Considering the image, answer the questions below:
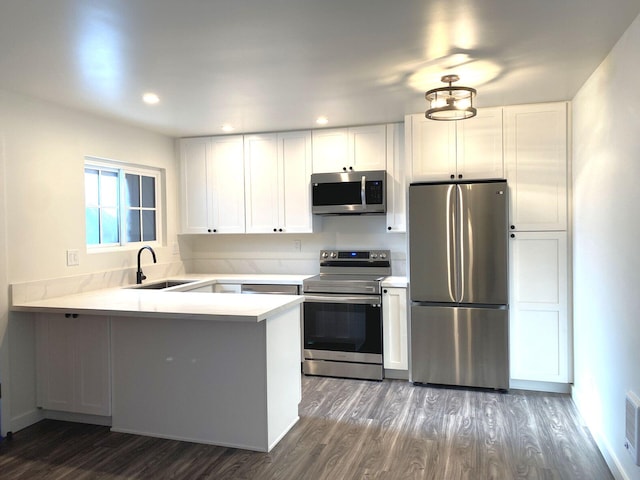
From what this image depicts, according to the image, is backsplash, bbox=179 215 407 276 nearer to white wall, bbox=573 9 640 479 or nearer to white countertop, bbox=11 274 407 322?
white countertop, bbox=11 274 407 322

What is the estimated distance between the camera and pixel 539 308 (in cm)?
377

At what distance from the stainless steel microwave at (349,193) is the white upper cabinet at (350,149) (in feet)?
0.38

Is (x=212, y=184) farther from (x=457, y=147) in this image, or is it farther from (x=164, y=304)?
(x=457, y=147)

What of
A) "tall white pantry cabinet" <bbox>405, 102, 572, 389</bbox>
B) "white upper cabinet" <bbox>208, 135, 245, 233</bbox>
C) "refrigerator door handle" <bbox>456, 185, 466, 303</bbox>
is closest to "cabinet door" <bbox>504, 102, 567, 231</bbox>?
"tall white pantry cabinet" <bbox>405, 102, 572, 389</bbox>

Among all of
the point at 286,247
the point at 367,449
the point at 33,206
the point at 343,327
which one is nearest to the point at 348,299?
the point at 343,327

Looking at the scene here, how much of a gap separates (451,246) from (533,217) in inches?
25.9

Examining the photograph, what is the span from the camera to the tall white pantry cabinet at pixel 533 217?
3.71 meters

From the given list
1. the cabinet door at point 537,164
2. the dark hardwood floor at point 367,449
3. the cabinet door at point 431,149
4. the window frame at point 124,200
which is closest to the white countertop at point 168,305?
the window frame at point 124,200

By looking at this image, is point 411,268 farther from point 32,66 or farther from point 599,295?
point 32,66

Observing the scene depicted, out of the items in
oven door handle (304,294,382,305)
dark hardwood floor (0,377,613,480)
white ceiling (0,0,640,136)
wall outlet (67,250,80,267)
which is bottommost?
dark hardwood floor (0,377,613,480)

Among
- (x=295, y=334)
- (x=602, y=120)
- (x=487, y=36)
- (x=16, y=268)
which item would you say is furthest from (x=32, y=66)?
(x=602, y=120)

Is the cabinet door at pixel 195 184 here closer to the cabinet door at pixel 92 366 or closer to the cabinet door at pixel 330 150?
the cabinet door at pixel 330 150

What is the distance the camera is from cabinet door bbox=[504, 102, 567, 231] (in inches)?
146

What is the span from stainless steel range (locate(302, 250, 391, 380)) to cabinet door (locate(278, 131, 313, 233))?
61 cm
